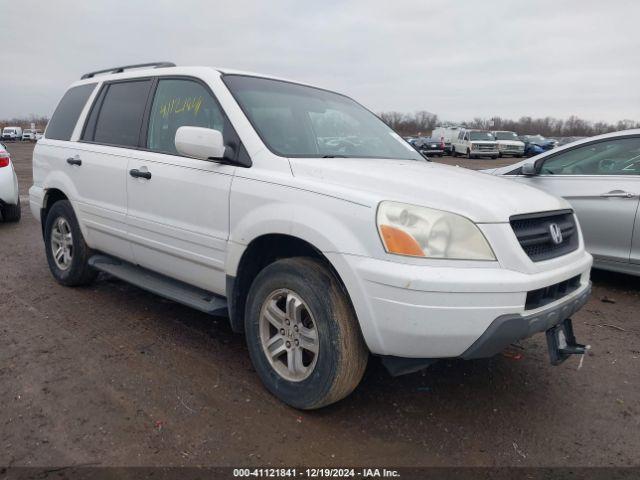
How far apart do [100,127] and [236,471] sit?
3.16 meters

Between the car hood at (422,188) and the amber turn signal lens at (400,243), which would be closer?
the amber turn signal lens at (400,243)

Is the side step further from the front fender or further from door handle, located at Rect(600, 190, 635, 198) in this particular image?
door handle, located at Rect(600, 190, 635, 198)

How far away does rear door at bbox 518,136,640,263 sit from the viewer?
4.96 metres

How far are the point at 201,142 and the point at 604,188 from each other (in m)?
4.02

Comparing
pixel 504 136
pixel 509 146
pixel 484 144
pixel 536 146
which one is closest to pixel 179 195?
pixel 484 144

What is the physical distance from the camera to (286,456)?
2.48 metres

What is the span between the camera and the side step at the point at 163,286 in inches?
129

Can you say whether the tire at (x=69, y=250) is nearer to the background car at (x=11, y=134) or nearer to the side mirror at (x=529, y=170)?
the side mirror at (x=529, y=170)

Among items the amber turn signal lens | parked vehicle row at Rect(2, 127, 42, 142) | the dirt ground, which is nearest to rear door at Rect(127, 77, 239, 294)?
the dirt ground

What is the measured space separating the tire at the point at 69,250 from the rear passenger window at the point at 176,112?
50.7 inches

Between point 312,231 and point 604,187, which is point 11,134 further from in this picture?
point 312,231

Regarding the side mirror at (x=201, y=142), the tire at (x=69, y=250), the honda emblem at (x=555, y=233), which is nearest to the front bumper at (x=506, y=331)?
the honda emblem at (x=555, y=233)

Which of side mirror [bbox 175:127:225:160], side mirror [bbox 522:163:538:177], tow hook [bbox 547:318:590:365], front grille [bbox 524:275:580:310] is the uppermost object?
side mirror [bbox 175:127:225:160]

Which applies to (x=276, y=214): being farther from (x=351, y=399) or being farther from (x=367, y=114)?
(x=367, y=114)
